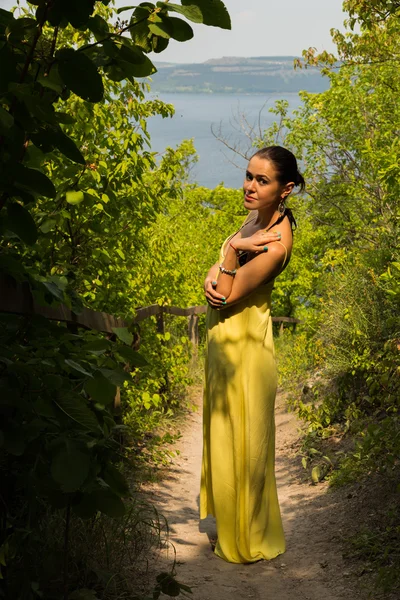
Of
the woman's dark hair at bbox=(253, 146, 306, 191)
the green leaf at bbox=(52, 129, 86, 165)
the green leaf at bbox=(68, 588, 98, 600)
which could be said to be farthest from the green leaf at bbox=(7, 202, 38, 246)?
the woman's dark hair at bbox=(253, 146, 306, 191)

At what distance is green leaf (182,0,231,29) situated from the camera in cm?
191

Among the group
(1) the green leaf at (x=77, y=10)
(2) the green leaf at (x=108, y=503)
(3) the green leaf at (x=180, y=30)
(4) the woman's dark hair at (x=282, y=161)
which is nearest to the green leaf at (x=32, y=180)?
(1) the green leaf at (x=77, y=10)

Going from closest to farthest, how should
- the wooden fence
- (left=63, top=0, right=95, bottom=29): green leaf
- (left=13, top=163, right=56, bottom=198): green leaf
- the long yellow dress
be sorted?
(left=63, top=0, right=95, bottom=29): green leaf < (left=13, top=163, right=56, bottom=198): green leaf < the wooden fence < the long yellow dress

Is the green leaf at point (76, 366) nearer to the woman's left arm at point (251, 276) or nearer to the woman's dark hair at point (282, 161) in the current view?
the woman's left arm at point (251, 276)

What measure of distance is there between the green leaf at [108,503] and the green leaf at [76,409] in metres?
0.28

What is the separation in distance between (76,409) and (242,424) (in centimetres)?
264

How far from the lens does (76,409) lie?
2168 mm

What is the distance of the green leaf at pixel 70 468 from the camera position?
1988 millimetres

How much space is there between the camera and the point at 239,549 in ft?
15.3

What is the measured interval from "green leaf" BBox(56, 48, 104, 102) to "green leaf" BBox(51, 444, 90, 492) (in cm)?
86

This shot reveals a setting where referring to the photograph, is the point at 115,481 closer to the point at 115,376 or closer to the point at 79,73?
the point at 115,376

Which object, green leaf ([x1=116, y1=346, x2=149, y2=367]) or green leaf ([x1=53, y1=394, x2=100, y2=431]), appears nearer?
green leaf ([x1=53, y1=394, x2=100, y2=431])

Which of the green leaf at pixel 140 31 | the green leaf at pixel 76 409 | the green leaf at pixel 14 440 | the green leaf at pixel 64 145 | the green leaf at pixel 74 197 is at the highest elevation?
the green leaf at pixel 140 31

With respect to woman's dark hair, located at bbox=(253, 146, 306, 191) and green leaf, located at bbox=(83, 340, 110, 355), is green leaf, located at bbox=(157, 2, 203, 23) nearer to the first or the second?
green leaf, located at bbox=(83, 340, 110, 355)
